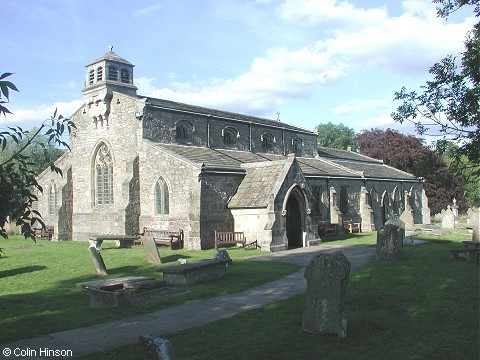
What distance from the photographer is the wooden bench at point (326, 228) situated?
28.9m

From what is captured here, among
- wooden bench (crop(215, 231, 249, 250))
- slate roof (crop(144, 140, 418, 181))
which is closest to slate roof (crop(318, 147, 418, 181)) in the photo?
slate roof (crop(144, 140, 418, 181))

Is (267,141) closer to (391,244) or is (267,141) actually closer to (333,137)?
(391,244)

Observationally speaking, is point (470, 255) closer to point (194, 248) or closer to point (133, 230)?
point (194, 248)

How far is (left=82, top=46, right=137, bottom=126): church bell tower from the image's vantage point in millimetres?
28266

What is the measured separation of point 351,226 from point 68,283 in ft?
73.4

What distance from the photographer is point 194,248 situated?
21.8 m

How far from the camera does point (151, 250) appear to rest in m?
17.2

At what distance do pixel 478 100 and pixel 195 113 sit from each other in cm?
2143

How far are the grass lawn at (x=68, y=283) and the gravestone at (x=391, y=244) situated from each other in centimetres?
368

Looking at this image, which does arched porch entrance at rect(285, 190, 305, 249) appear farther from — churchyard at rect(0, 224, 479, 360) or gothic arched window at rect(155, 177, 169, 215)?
churchyard at rect(0, 224, 479, 360)

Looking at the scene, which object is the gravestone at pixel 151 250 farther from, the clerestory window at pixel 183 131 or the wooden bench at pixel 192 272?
the clerestory window at pixel 183 131

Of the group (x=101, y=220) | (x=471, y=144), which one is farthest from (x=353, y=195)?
(x=471, y=144)

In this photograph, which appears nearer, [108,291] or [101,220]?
[108,291]

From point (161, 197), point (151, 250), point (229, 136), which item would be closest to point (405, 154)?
point (229, 136)
